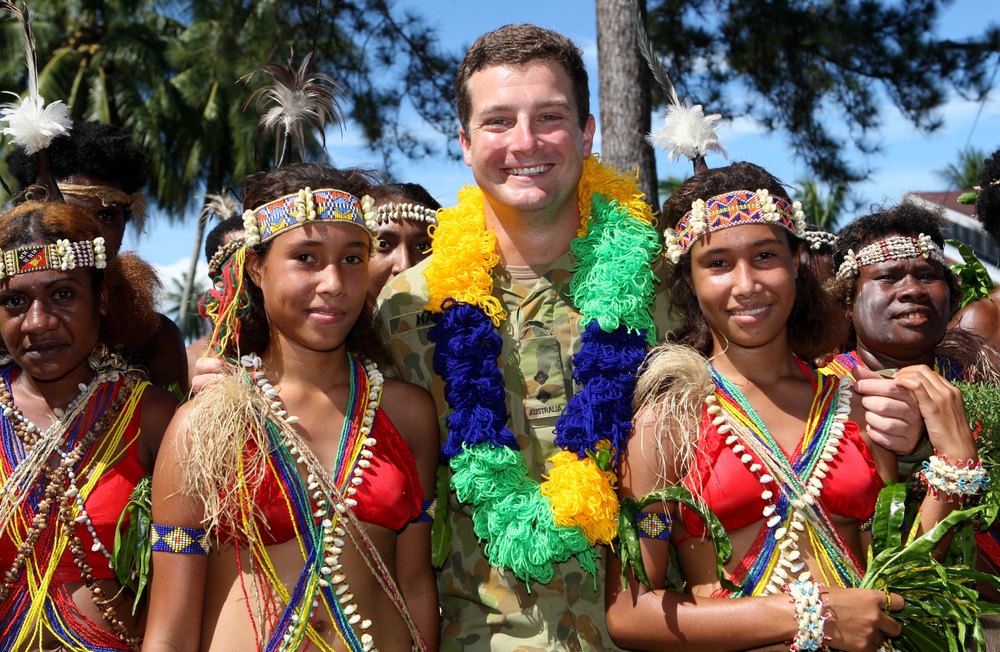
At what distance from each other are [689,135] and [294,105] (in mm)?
1367

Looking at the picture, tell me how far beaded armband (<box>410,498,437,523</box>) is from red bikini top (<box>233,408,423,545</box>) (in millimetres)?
46

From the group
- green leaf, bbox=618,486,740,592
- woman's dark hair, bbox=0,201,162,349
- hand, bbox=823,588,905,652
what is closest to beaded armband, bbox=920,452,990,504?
hand, bbox=823,588,905,652

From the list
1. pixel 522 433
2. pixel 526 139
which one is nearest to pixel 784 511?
pixel 522 433

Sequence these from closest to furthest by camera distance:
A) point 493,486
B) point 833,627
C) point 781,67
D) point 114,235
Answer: point 833,627 → point 493,486 → point 114,235 → point 781,67

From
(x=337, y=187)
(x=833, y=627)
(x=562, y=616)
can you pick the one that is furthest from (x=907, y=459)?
(x=337, y=187)

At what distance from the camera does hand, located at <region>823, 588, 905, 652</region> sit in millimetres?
2719

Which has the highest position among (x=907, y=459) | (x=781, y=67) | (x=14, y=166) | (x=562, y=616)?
(x=781, y=67)

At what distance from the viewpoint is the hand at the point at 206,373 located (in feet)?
10.1

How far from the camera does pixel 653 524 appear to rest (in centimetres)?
288

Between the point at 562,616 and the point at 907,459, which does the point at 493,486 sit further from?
the point at 907,459

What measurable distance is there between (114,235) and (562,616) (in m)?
2.73

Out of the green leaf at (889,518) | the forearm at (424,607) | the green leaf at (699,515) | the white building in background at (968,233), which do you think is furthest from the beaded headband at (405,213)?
the white building in background at (968,233)

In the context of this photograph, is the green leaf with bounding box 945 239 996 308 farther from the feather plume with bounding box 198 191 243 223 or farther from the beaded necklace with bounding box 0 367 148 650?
the feather plume with bounding box 198 191 243 223

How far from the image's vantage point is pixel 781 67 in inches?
340
